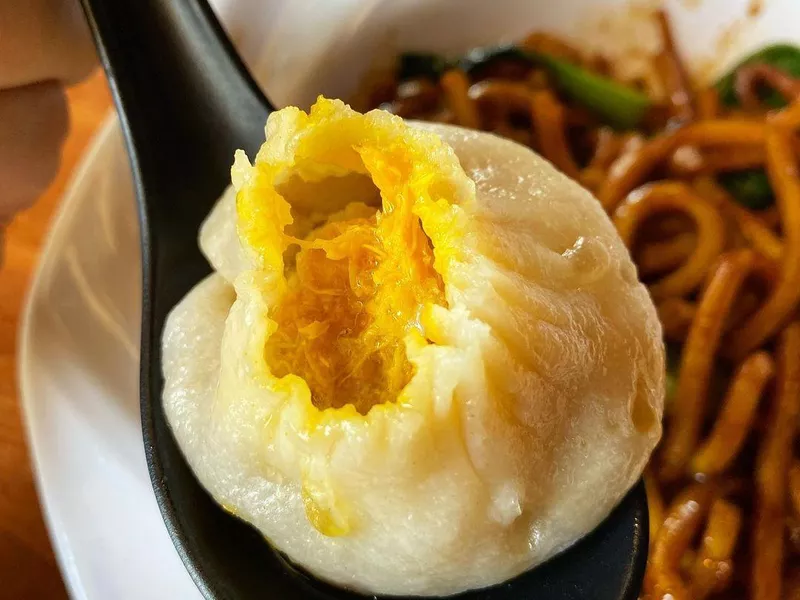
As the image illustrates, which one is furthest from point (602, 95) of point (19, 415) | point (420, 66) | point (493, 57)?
point (19, 415)

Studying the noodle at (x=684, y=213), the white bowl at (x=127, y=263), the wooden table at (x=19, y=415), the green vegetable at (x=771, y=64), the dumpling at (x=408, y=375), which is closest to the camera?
the dumpling at (x=408, y=375)

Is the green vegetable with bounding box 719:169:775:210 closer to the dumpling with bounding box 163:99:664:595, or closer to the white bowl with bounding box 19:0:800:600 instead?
the white bowl with bounding box 19:0:800:600

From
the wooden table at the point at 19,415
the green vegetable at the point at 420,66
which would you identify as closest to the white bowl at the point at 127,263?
the green vegetable at the point at 420,66

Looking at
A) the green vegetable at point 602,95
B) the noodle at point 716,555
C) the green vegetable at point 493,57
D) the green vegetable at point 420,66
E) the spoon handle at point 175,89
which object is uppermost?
the spoon handle at point 175,89

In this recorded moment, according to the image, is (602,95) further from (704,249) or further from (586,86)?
(704,249)

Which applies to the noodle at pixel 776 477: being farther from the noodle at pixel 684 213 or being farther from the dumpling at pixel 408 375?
the dumpling at pixel 408 375

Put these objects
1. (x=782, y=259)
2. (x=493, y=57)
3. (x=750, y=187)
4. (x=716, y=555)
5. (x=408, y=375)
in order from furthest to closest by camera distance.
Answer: (x=493, y=57)
(x=750, y=187)
(x=782, y=259)
(x=716, y=555)
(x=408, y=375)

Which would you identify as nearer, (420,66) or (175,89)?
(175,89)

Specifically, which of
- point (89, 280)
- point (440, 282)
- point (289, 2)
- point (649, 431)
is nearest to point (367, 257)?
point (440, 282)
